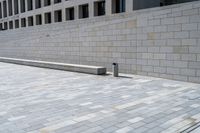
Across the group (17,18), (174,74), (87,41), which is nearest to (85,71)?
(87,41)

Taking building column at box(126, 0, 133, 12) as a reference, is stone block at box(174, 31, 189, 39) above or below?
below

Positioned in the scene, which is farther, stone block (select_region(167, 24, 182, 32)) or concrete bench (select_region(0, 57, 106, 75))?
concrete bench (select_region(0, 57, 106, 75))

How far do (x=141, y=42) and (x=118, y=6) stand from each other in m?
11.1

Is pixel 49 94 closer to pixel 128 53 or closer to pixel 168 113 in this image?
pixel 168 113

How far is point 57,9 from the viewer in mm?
27859

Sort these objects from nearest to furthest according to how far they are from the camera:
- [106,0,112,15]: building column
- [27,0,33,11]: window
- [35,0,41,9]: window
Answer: [106,0,112,15]: building column
[35,0,41,9]: window
[27,0,33,11]: window

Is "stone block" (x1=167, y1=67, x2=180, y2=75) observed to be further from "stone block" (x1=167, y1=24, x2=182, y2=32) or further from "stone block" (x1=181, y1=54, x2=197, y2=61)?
"stone block" (x1=167, y1=24, x2=182, y2=32)

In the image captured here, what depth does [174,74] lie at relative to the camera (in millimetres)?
9773

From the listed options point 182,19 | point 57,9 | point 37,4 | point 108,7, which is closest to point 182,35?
point 182,19

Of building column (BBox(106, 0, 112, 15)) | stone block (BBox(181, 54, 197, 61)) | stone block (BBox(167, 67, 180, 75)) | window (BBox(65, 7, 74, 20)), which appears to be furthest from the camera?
window (BBox(65, 7, 74, 20))

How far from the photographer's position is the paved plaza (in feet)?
15.6

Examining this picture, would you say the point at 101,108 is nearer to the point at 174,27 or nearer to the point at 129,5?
the point at 174,27

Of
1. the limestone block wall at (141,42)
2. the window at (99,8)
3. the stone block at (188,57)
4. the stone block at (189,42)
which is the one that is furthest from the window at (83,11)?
the stone block at (188,57)

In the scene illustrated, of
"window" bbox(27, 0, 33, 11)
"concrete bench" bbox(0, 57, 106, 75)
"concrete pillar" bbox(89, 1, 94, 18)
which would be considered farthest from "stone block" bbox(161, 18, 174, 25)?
"window" bbox(27, 0, 33, 11)
